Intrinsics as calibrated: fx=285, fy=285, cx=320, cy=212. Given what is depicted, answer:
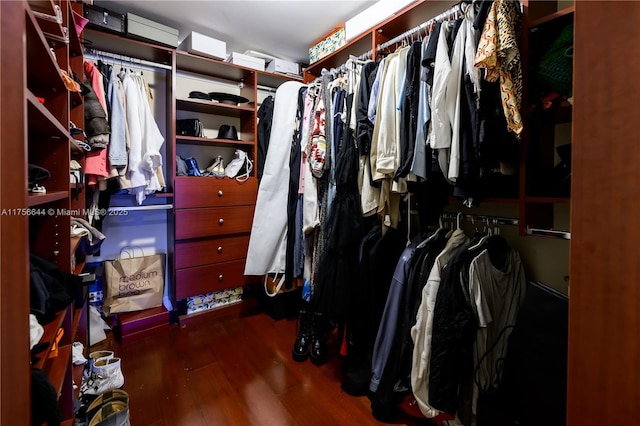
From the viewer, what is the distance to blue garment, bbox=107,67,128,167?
5.57 feet

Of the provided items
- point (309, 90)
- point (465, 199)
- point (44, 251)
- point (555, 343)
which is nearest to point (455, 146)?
point (465, 199)

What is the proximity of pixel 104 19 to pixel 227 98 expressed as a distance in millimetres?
825

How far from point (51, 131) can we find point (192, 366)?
1403 mm

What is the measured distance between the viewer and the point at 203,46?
206 cm

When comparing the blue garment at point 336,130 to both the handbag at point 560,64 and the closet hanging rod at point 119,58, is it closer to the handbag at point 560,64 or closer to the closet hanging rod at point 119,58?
the handbag at point 560,64

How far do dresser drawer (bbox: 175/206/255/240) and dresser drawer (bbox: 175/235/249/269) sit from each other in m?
0.05

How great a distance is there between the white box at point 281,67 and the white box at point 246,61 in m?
0.10

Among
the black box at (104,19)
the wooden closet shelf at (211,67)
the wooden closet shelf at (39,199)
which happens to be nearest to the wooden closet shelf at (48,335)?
the wooden closet shelf at (39,199)

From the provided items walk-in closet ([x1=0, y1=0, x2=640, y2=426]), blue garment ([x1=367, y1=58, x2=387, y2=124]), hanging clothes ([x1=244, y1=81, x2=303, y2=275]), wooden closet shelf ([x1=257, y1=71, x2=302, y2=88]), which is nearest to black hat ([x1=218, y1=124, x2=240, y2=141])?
walk-in closet ([x1=0, y1=0, x2=640, y2=426])

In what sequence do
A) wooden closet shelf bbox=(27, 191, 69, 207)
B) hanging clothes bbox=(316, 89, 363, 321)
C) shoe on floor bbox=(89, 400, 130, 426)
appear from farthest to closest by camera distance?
hanging clothes bbox=(316, 89, 363, 321) < shoe on floor bbox=(89, 400, 130, 426) < wooden closet shelf bbox=(27, 191, 69, 207)

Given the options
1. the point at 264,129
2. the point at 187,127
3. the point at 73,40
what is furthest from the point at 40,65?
the point at 264,129

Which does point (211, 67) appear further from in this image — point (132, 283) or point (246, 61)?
point (132, 283)

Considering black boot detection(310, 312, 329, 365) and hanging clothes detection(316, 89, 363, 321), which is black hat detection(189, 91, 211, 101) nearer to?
hanging clothes detection(316, 89, 363, 321)

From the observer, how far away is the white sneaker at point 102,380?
4.30ft
